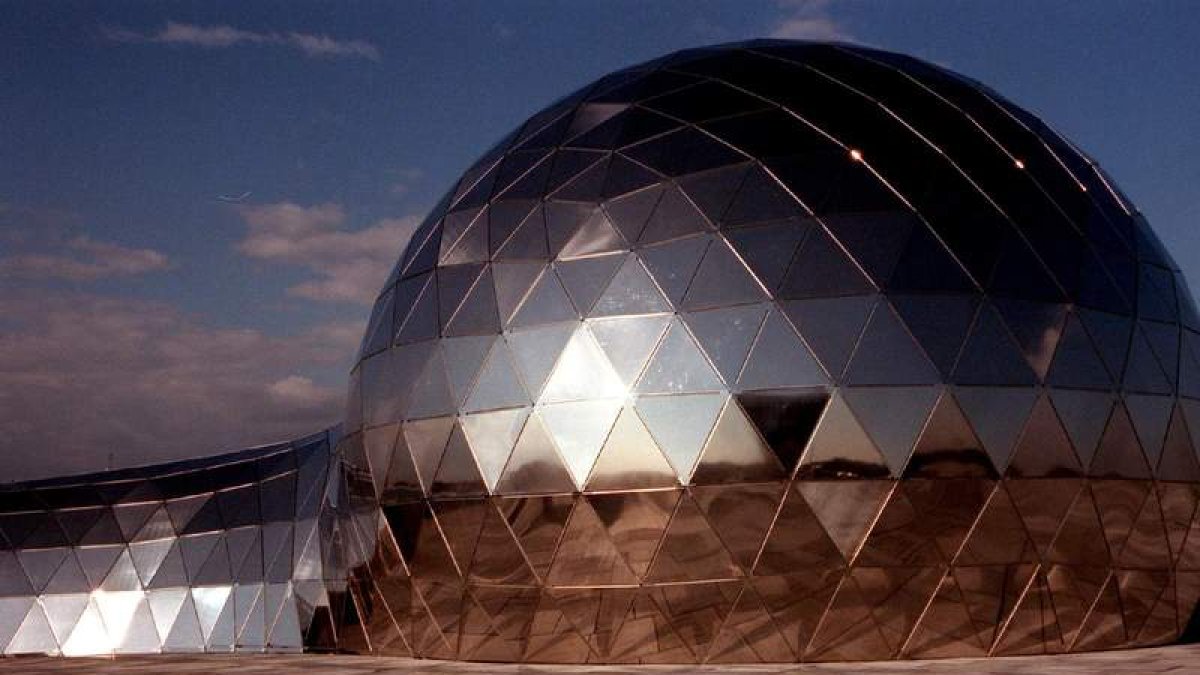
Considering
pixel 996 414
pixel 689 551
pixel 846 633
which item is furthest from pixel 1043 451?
pixel 689 551

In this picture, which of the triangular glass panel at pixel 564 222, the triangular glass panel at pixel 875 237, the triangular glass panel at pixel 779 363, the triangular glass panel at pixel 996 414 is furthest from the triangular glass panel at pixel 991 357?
the triangular glass panel at pixel 564 222

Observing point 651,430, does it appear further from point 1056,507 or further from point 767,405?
point 1056,507

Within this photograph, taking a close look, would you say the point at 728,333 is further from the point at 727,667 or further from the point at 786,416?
the point at 727,667

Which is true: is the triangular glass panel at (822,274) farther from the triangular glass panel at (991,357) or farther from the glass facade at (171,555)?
the glass facade at (171,555)

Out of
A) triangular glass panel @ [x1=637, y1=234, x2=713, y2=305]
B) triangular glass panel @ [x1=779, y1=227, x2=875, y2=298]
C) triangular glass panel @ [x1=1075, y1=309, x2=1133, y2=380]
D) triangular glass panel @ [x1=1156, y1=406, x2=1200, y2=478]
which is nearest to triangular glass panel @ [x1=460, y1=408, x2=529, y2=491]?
triangular glass panel @ [x1=637, y1=234, x2=713, y2=305]

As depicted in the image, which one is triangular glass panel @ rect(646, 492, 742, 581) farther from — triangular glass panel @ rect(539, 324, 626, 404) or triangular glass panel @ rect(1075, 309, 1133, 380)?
triangular glass panel @ rect(1075, 309, 1133, 380)

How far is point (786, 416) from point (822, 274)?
87.7 inches

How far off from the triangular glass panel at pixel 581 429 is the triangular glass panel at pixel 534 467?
0.13m

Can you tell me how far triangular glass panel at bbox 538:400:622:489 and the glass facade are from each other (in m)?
8.72

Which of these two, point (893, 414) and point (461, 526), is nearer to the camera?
point (893, 414)

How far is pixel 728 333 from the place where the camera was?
1584cm

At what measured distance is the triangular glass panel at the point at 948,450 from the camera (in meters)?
15.3

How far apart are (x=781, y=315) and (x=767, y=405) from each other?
134 cm

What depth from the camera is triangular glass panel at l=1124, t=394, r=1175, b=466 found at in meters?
17.0
